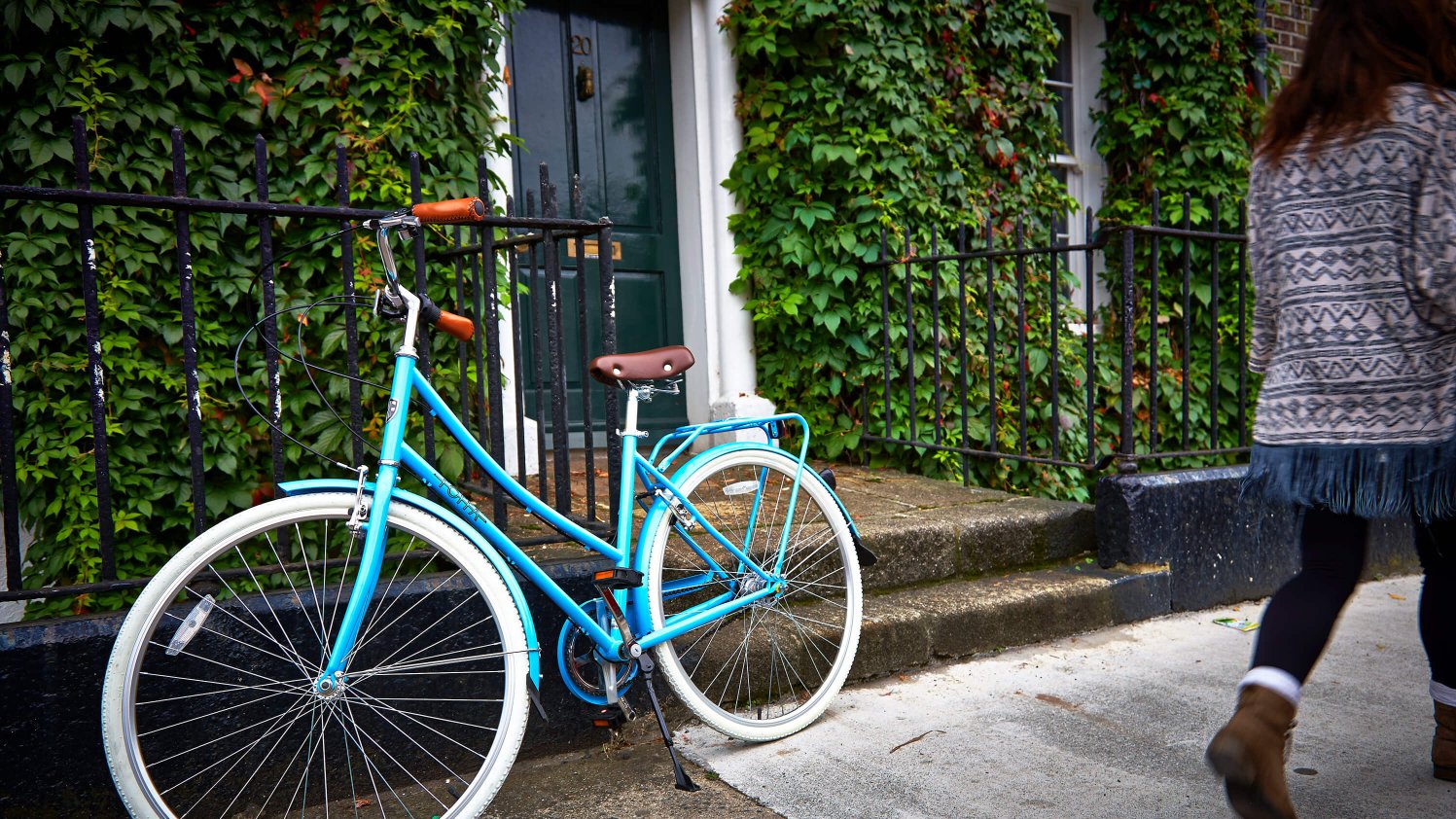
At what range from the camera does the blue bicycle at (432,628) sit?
2.16m

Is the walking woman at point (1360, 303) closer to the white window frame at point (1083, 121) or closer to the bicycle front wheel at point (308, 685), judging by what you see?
the bicycle front wheel at point (308, 685)

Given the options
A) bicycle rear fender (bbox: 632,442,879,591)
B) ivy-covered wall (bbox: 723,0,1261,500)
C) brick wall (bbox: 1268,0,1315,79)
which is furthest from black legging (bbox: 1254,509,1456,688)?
brick wall (bbox: 1268,0,1315,79)

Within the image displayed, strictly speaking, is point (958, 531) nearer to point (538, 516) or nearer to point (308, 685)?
point (538, 516)

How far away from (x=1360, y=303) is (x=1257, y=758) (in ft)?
3.01

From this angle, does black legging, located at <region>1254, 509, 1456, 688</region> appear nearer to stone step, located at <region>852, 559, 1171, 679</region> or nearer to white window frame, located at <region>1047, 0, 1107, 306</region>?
stone step, located at <region>852, 559, 1171, 679</region>

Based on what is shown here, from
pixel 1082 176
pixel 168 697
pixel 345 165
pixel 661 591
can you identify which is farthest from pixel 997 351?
pixel 168 697

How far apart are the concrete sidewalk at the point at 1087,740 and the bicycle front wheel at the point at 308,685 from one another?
2.26 ft

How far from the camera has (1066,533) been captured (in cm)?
418

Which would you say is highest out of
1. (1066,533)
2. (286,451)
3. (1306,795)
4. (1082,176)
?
(1082,176)

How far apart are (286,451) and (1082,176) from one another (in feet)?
18.3

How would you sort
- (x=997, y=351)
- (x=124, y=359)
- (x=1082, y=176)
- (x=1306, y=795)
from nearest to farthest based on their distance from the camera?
(x=1306, y=795) → (x=124, y=359) → (x=997, y=351) → (x=1082, y=176)

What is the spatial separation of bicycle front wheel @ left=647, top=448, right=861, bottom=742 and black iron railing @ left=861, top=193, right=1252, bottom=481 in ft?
4.88

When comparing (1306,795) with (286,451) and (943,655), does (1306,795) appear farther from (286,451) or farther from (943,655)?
(286,451)

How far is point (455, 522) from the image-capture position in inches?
88.2
